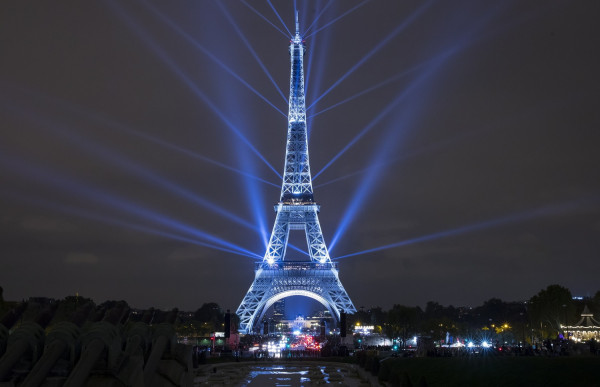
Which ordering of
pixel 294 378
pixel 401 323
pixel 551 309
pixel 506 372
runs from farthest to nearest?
pixel 401 323, pixel 551 309, pixel 294 378, pixel 506 372

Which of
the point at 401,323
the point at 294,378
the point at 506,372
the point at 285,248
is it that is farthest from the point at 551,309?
the point at 506,372

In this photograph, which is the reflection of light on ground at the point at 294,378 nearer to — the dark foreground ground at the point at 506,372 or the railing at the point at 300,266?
the dark foreground ground at the point at 506,372

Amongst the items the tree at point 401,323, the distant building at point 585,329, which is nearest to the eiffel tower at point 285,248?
the tree at point 401,323

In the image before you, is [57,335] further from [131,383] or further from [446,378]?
[446,378]

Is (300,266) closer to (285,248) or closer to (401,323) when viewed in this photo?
(285,248)

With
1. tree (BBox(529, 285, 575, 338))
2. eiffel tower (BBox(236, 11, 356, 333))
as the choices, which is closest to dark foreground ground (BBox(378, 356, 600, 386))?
tree (BBox(529, 285, 575, 338))

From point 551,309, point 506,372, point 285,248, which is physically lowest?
point 506,372

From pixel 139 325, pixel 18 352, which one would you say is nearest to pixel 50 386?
pixel 18 352

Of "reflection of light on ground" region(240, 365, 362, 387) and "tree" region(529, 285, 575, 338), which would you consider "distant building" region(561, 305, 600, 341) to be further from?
"reflection of light on ground" region(240, 365, 362, 387)
